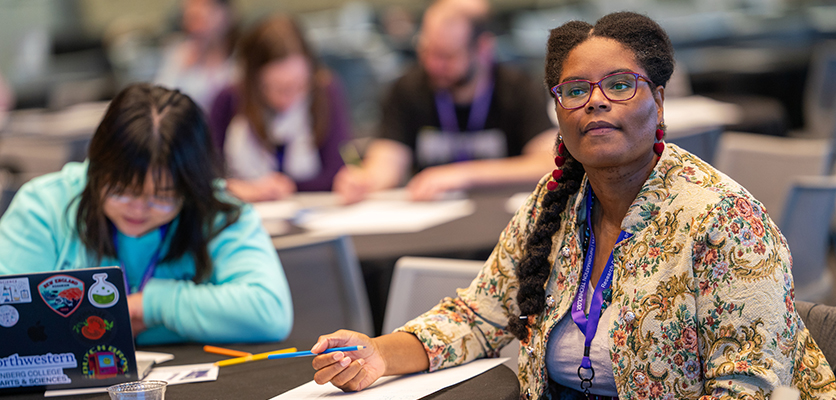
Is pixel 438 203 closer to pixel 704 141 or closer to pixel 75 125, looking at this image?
pixel 704 141

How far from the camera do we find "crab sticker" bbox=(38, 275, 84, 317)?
1.49 meters

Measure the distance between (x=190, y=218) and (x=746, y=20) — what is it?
934cm

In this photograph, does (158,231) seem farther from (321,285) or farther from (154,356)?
(321,285)

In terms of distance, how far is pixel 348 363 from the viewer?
144 cm

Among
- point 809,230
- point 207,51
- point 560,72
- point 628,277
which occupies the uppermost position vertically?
point 207,51

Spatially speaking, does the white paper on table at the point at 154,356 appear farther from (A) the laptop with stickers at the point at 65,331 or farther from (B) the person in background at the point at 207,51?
(B) the person in background at the point at 207,51

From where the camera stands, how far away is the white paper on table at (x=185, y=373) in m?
1.59

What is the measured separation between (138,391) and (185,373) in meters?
0.35

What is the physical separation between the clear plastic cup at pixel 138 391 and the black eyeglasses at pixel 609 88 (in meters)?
0.86

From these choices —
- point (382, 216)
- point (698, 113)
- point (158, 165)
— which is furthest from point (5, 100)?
point (158, 165)

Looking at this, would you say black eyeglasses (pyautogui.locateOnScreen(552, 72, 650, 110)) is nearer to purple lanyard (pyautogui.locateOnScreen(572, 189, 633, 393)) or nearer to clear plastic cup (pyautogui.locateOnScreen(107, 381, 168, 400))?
purple lanyard (pyautogui.locateOnScreen(572, 189, 633, 393))

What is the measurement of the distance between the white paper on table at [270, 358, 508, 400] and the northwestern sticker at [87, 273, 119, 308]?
361 mm

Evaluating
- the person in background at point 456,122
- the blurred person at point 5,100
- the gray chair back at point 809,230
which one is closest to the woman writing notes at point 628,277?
the gray chair back at point 809,230

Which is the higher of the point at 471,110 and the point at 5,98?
the point at 5,98
